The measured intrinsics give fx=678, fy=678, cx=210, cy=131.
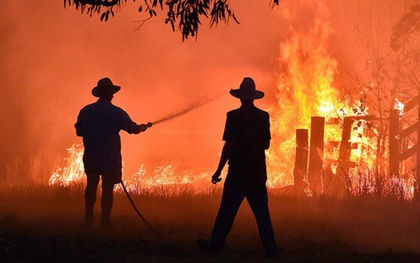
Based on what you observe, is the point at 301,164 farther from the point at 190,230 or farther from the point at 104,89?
the point at 104,89

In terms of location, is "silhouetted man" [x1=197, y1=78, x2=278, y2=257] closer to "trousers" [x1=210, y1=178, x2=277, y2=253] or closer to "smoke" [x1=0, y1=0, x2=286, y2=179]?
"trousers" [x1=210, y1=178, x2=277, y2=253]

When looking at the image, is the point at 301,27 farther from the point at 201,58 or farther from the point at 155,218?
the point at 155,218

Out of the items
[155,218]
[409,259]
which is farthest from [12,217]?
[409,259]

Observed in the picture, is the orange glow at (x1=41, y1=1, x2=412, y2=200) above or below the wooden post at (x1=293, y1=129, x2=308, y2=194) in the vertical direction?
above

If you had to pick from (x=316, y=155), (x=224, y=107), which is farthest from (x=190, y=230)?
(x=224, y=107)

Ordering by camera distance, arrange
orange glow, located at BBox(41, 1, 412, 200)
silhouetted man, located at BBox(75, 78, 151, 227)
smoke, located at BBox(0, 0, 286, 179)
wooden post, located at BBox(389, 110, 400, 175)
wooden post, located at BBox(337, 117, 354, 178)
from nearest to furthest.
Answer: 1. silhouetted man, located at BBox(75, 78, 151, 227)
2. wooden post, located at BBox(389, 110, 400, 175)
3. wooden post, located at BBox(337, 117, 354, 178)
4. orange glow, located at BBox(41, 1, 412, 200)
5. smoke, located at BBox(0, 0, 286, 179)

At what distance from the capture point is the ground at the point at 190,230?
8.31 metres

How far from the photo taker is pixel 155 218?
11.4m

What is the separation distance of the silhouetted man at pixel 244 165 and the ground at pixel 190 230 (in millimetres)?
416

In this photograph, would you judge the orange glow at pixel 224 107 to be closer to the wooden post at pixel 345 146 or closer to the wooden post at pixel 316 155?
the wooden post at pixel 345 146

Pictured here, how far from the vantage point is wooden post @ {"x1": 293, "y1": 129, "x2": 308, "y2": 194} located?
15.7 m

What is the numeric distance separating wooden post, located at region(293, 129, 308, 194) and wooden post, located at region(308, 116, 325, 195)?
139 mm

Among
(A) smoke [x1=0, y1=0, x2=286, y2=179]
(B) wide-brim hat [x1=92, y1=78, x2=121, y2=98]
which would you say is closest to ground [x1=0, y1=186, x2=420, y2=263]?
(B) wide-brim hat [x1=92, y1=78, x2=121, y2=98]

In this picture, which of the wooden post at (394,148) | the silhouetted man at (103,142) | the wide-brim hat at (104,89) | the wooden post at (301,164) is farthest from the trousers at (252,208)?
the wooden post at (394,148)
